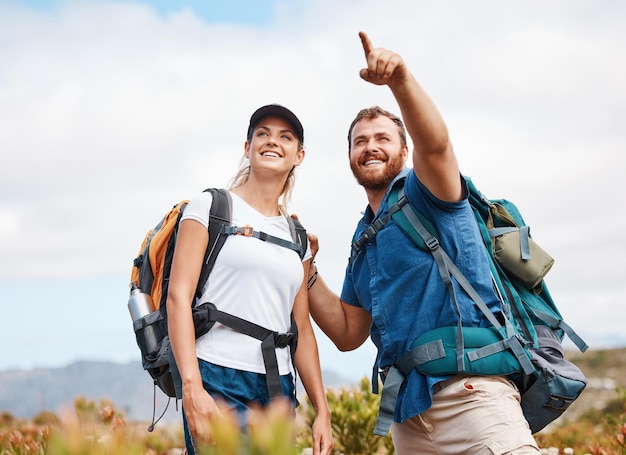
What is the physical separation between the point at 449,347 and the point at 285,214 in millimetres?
1280

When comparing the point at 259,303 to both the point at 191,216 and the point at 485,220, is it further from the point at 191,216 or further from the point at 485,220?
the point at 485,220

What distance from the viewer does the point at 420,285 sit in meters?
3.73

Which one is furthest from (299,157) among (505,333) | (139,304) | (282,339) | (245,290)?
(505,333)

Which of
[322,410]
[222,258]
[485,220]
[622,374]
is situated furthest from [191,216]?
[622,374]

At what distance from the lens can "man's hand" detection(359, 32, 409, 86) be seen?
10.1 ft

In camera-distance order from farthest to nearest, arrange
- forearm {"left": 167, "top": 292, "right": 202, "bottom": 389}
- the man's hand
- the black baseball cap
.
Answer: the black baseball cap → forearm {"left": 167, "top": 292, "right": 202, "bottom": 389} → the man's hand

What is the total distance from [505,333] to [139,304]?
2003 mm

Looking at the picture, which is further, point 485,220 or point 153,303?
point 485,220

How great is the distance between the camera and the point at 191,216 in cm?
359

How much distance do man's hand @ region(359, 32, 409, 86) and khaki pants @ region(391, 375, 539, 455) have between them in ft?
5.40

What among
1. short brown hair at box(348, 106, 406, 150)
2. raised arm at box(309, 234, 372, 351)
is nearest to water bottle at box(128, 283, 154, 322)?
raised arm at box(309, 234, 372, 351)

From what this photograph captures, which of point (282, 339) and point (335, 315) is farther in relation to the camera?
point (335, 315)

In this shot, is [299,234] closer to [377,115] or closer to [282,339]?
[282,339]

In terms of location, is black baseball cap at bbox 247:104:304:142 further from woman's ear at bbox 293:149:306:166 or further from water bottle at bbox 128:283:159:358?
water bottle at bbox 128:283:159:358
